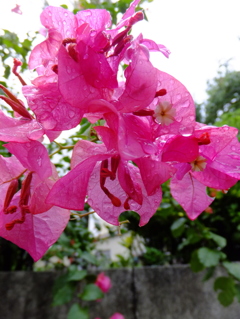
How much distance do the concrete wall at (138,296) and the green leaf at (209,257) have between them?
317mm

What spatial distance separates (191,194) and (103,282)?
1.04 metres

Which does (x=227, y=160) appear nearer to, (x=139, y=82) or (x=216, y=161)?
(x=216, y=161)

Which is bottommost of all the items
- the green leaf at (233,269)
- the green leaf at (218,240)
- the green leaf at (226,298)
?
the green leaf at (226,298)

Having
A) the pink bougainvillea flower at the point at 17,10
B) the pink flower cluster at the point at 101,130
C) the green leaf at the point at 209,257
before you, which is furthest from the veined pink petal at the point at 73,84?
the green leaf at the point at 209,257

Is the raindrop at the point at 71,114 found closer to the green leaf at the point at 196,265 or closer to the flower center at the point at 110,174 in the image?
the flower center at the point at 110,174

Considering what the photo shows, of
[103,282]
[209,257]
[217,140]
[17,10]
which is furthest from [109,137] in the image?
[103,282]

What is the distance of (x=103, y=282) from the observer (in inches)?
50.1

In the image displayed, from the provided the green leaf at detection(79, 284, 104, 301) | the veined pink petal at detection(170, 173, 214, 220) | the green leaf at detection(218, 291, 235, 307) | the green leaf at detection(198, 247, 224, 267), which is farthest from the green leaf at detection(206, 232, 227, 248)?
the veined pink petal at detection(170, 173, 214, 220)

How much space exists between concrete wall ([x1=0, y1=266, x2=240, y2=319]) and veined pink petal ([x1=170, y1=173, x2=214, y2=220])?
3.42ft

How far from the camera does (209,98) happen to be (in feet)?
25.5

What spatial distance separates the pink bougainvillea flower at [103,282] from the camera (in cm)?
126

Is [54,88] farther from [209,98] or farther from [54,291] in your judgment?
[209,98]

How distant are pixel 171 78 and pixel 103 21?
8 cm

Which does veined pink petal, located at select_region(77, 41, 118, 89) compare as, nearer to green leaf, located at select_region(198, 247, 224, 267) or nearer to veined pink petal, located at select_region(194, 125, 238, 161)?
veined pink petal, located at select_region(194, 125, 238, 161)
